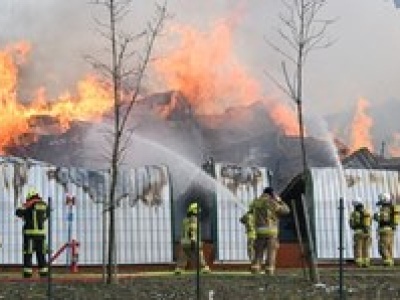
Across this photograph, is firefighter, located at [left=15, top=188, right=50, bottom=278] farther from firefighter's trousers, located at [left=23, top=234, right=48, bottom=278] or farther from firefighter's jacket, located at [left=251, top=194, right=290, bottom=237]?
firefighter's jacket, located at [left=251, top=194, right=290, bottom=237]

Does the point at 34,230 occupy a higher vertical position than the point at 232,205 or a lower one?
lower

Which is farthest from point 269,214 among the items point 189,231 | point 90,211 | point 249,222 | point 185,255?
point 90,211

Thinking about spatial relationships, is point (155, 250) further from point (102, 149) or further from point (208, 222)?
point (102, 149)

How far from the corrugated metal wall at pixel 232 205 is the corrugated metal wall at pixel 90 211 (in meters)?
1.41

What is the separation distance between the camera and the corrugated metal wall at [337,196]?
84.5ft

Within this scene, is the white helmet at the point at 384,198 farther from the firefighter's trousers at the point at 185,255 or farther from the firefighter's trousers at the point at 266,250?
the firefighter's trousers at the point at 185,255

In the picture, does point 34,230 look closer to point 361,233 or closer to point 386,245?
point 361,233

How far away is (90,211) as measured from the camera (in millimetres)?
24297

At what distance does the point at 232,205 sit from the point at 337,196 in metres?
3.14

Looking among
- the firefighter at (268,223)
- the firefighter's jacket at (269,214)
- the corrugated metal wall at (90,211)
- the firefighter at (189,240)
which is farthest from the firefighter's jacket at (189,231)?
the corrugated metal wall at (90,211)

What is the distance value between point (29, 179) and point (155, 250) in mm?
3723

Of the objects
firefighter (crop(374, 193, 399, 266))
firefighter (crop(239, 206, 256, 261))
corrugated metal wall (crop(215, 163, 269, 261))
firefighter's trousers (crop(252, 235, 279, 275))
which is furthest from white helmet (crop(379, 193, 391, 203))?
firefighter's trousers (crop(252, 235, 279, 275))

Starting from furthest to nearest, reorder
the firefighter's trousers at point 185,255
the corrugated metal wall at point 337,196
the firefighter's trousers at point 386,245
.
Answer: the corrugated metal wall at point 337,196 → the firefighter's trousers at point 386,245 → the firefighter's trousers at point 185,255

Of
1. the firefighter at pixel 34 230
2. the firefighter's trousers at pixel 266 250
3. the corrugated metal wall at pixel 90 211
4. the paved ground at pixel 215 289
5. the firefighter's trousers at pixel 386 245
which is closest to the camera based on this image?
the paved ground at pixel 215 289
